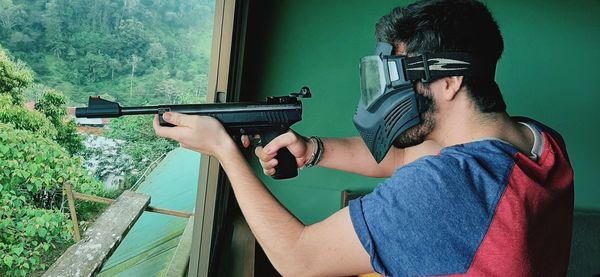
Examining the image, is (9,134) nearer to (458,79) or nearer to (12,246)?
(12,246)

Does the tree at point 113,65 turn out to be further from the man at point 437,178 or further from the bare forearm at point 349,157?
the bare forearm at point 349,157

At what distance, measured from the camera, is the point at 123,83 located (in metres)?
0.85

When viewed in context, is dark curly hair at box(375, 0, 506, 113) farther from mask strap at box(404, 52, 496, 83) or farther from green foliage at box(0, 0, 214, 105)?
green foliage at box(0, 0, 214, 105)

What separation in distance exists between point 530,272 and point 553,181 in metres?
0.17

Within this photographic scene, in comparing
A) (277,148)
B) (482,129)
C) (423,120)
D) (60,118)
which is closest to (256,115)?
(277,148)

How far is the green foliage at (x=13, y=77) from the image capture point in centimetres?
48

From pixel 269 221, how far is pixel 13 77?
53 centimetres

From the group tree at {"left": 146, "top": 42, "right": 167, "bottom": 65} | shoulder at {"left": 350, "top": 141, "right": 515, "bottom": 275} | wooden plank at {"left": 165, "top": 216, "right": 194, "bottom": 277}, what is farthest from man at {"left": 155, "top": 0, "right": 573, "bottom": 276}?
wooden plank at {"left": 165, "top": 216, "right": 194, "bottom": 277}

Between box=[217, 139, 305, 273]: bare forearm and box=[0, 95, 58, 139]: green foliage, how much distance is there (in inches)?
16.5

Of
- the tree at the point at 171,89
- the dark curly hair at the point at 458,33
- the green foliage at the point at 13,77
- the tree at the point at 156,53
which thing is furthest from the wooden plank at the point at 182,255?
the green foliage at the point at 13,77

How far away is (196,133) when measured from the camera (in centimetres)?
104

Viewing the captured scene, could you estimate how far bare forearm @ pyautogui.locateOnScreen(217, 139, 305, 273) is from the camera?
3.03ft

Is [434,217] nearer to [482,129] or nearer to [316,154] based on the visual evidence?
[482,129]

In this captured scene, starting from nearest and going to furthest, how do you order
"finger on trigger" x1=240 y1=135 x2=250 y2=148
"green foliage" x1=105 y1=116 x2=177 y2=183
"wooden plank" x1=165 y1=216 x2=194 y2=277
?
"green foliage" x1=105 y1=116 x2=177 y2=183, "finger on trigger" x1=240 y1=135 x2=250 y2=148, "wooden plank" x1=165 y1=216 x2=194 y2=277
